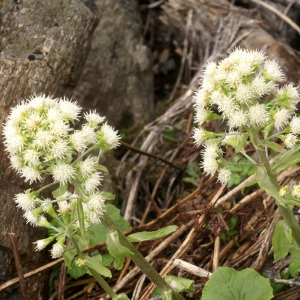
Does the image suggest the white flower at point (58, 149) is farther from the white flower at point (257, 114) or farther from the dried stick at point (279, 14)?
the dried stick at point (279, 14)

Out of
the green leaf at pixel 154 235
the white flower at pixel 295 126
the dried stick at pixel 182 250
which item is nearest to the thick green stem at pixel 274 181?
the white flower at pixel 295 126

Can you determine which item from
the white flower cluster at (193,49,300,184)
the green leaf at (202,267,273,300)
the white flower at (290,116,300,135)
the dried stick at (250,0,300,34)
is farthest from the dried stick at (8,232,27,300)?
the dried stick at (250,0,300,34)

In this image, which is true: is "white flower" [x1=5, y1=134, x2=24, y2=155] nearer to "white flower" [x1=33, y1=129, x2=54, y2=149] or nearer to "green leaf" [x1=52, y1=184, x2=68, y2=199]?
"white flower" [x1=33, y1=129, x2=54, y2=149]

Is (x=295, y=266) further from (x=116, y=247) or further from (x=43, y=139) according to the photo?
(x=43, y=139)

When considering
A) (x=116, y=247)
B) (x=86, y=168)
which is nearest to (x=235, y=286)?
(x=116, y=247)

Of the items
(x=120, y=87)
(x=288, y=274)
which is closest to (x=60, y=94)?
(x=120, y=87)

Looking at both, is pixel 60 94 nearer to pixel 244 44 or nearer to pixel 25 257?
pixel 25 257
